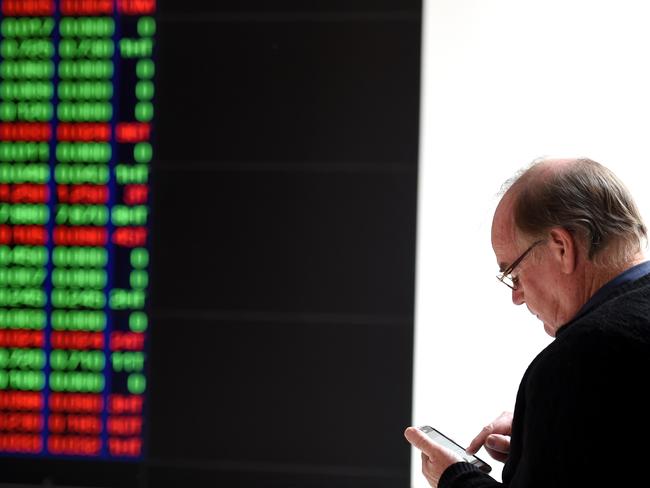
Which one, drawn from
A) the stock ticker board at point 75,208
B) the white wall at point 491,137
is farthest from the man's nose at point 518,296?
the stock ticker board at point 75,208

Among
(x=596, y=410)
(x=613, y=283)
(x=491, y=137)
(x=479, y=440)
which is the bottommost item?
(x=479, y=440)

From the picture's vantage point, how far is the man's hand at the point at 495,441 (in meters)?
1.37

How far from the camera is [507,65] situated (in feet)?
7.14

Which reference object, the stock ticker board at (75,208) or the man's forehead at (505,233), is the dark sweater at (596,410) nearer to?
the man's forehead at (505,233)

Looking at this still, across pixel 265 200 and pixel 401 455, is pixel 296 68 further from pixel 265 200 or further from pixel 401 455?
pixel 401 455

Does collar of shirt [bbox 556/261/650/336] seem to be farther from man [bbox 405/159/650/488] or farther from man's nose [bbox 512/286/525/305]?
man's nose [bbox 512/286/525/305]

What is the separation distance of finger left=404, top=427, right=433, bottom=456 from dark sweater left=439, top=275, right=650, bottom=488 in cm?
32

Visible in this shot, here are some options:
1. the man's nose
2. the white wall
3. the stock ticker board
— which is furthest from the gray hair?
the stock ticker board

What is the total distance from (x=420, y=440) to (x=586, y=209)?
18.7 inches

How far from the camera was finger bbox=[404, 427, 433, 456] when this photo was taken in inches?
49.4

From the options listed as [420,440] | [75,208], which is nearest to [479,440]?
[420,440]

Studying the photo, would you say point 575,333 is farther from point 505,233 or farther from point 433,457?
point 433,457

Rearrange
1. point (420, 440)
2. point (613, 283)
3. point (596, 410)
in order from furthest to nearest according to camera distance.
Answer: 1. point (420, 440)
2. point (613, 283)
3. point (596, 410)

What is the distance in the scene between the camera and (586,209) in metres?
1.08
